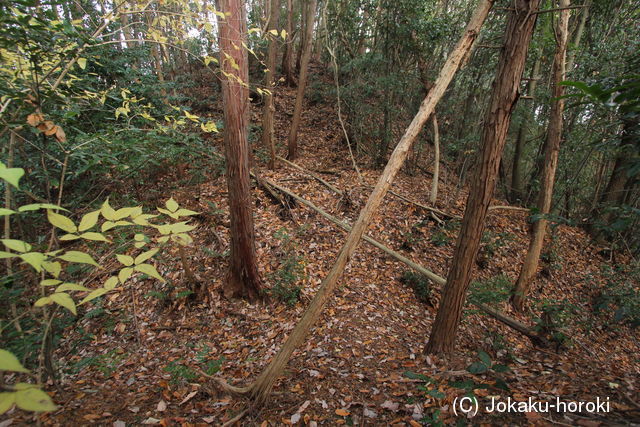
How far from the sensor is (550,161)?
18.3 ft

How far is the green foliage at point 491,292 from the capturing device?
198 inches

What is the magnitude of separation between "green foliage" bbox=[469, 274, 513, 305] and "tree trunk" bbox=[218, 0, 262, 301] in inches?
151

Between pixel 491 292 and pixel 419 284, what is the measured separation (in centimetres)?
127

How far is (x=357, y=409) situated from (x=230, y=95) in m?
4.11

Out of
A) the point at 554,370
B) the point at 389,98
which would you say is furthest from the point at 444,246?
the point at 389,98

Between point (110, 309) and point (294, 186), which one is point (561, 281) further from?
point (110, 309)

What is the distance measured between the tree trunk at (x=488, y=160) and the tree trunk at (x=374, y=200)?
1.39ft

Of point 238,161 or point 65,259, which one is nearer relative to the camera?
point 65,259

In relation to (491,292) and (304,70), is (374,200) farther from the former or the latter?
(304,70)

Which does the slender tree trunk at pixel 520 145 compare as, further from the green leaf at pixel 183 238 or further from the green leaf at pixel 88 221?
the green leaf at pixel 88 221

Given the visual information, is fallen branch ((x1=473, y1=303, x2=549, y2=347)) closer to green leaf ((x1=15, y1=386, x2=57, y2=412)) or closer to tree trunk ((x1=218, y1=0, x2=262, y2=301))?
tree trunk ((x1=218, y1=0, x2=262, y2=301))

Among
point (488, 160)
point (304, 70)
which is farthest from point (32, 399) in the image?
point (304, 70)

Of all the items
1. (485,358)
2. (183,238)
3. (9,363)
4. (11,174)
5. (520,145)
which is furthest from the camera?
(520,145)

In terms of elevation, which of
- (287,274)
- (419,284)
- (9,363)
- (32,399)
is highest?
(9,363)
